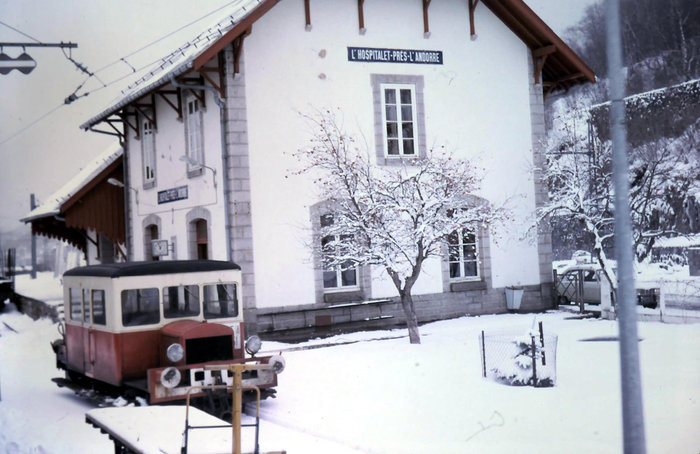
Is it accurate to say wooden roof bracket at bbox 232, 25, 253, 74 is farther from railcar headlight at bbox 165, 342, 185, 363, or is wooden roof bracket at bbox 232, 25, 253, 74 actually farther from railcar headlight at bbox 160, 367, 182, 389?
railcar headlight at bbox 160, 367, 182, 389

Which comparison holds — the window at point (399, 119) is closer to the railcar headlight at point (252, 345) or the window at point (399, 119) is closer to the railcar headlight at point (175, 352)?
the railcar headlight at point (252, 345)

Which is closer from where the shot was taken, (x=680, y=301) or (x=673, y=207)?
(x=680, y=301)

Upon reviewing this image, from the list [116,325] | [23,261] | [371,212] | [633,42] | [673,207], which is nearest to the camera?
[116,325]

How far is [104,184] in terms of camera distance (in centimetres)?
2061

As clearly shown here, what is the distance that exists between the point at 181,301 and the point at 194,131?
7761 mm

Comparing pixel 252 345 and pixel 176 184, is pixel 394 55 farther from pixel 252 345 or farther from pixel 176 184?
pixel 252 345

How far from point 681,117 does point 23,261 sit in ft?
52.8

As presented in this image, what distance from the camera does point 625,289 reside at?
13.6ft

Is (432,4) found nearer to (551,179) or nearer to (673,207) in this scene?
(551,179)

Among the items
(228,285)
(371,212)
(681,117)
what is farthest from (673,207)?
(228,285)

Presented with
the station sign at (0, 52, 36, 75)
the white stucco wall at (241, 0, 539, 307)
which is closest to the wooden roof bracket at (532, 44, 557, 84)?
the white stucco wall at (241, 0, 539, 307)

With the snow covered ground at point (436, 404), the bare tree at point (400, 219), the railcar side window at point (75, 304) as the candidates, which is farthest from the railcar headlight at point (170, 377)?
the bare tree at point (400, 219)

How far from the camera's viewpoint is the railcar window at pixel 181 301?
8.96 meters

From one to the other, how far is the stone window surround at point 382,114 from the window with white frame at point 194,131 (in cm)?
382
